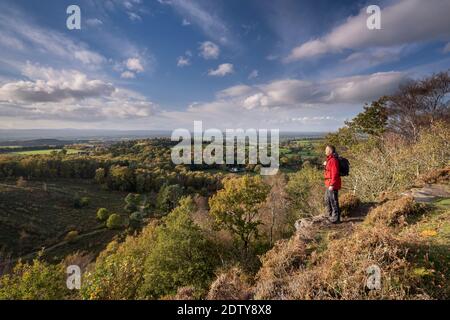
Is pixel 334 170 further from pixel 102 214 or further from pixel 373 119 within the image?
pixel 102 214

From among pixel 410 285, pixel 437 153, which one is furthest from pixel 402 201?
pixel 437 153

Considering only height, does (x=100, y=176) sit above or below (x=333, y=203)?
below

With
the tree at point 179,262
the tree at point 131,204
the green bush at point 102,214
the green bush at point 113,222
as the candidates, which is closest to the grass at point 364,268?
the tree at point 179,262

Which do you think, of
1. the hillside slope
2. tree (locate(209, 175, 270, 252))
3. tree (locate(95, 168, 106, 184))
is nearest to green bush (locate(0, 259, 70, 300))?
the hillside slope

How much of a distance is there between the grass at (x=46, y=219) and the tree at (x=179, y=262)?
94.7ft

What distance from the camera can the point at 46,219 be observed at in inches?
1793

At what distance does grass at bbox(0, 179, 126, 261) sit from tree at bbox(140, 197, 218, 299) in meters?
28.9

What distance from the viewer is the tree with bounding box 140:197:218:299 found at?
12.4 metres

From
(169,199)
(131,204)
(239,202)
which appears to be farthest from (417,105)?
(131,204)

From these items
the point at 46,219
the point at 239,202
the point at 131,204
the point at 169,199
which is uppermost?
the point at 239,202

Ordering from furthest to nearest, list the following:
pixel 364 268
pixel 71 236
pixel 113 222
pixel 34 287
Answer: pixel 113 222
pixel 71 236
pixel 34 287
pixel 364 268

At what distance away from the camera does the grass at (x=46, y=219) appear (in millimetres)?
37219

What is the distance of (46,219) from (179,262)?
151 ft

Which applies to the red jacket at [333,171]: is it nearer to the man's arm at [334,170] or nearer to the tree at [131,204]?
the man's arm at [334,170]
